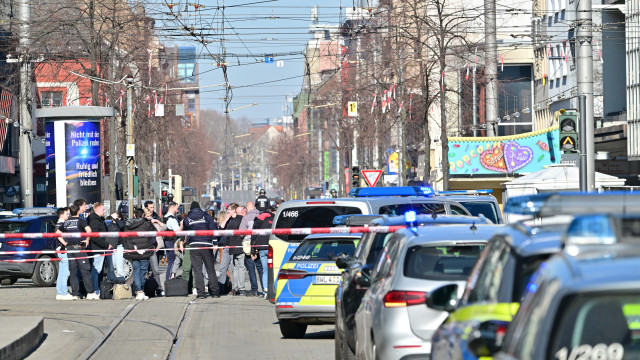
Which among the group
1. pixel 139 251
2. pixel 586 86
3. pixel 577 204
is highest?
pixel 586 86

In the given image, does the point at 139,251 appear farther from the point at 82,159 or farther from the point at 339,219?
the point at 82,159

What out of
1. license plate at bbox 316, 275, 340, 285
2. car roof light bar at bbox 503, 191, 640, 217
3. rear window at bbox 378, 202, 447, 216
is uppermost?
car roof light bar at bbox 503, 191, 640, 217

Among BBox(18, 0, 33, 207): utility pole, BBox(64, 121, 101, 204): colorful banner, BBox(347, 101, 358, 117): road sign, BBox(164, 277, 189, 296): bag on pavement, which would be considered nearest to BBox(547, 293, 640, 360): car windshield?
BBox(164, 277, 189, 296): bag on pavement

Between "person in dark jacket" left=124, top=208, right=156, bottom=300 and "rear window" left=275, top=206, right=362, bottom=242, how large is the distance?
5.25 m

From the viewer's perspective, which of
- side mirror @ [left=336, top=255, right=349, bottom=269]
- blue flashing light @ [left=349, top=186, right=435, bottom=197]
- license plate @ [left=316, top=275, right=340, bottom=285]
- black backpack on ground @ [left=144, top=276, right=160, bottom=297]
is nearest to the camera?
side mirror @ [left=336, top=255, right=349, bottom=269]

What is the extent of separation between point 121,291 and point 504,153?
80.0 feet

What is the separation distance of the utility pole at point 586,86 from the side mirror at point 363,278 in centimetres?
1161

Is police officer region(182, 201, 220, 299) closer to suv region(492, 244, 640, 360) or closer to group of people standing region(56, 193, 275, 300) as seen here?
group of people standing region(56, 193, 275, 300)

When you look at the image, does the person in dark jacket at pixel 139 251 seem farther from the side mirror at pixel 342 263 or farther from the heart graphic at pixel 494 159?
the heart graphic at pixel 494 159

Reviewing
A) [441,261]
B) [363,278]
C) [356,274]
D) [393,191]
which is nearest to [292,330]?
[356,274]

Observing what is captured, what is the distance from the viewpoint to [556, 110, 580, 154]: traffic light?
66.9 feet

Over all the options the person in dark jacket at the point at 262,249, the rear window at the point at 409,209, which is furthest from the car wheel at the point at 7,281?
the rear window at the point at 409,209

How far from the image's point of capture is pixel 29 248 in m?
25.6

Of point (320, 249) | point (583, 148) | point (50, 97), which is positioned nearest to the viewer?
point (320, 249)
